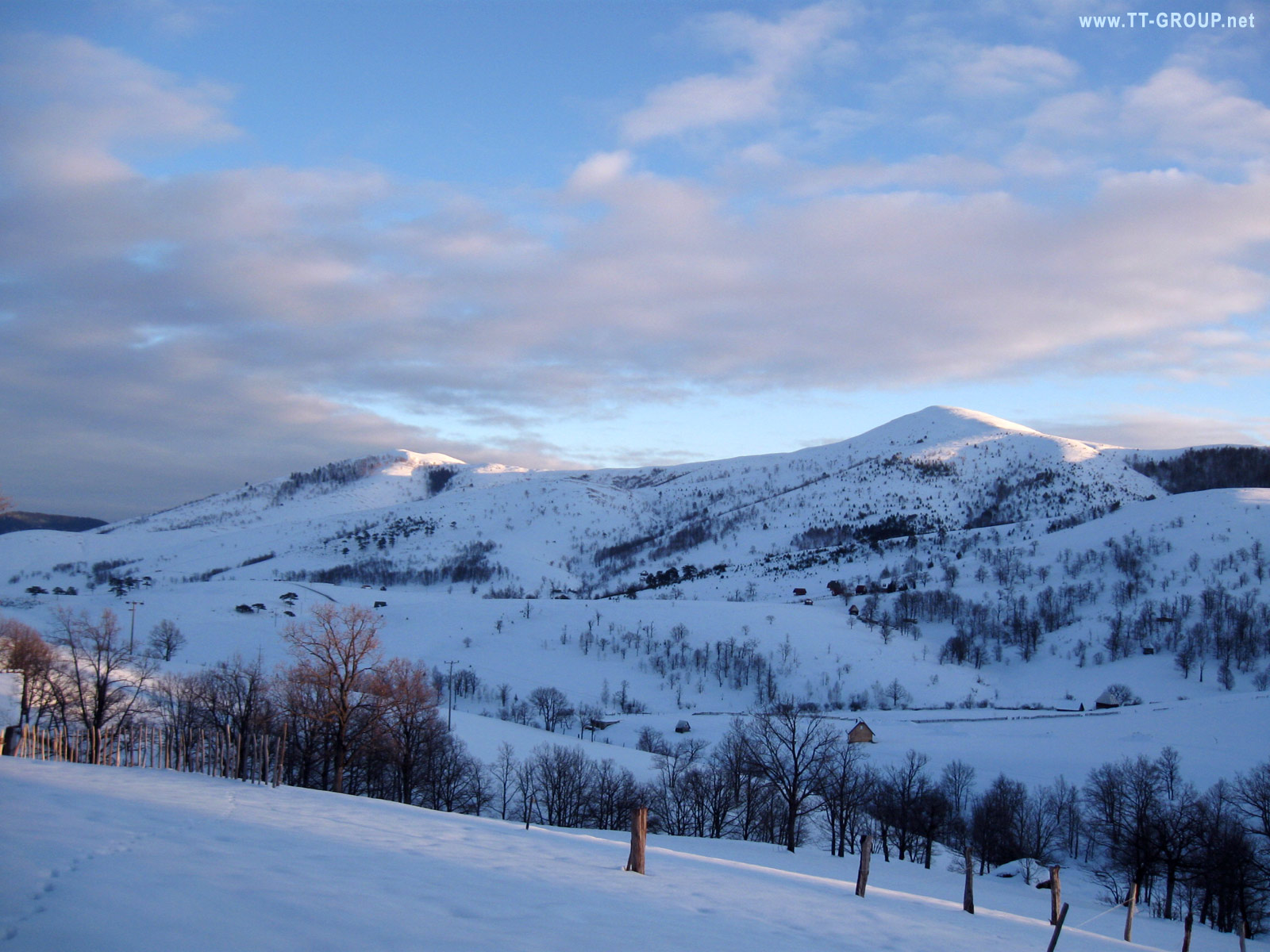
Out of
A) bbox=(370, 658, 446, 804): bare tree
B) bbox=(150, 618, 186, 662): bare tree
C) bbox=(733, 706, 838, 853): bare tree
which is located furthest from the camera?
bbox=(150, 618, 186, 662): bare tree

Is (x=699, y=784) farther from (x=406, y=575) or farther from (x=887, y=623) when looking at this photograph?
(x=406, y=575)

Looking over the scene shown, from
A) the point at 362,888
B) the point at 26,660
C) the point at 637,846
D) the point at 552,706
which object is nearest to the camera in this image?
Result: the point at 362,888

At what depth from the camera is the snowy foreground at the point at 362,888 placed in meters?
7.84

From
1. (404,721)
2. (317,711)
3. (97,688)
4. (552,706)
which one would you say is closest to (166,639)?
(552,706)

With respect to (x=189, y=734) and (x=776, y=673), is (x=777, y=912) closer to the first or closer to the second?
(x=189, y=734)

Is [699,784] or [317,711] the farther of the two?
[699,784]

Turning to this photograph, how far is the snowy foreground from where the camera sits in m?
7.84

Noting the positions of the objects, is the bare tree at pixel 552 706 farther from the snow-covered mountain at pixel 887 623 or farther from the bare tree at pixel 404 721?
the bare tree at pixel 404 721

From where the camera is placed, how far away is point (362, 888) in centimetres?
1002

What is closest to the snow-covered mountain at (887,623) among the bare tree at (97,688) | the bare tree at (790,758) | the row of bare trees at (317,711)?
the bare tree at (790,758)

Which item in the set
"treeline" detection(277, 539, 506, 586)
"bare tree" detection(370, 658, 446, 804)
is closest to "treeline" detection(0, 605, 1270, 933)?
"bare tree" detection(370, 658, 446, 804)

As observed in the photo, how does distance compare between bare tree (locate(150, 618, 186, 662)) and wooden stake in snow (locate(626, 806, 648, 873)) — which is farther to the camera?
bare tree (locate(150, 618, 186, 662))

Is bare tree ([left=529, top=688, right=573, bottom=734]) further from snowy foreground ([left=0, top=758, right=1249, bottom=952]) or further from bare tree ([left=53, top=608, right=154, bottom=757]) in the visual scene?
snowy foreground ([left=0, top=758, right=1249, bottom=952])

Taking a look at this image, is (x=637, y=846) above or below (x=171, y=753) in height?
above
